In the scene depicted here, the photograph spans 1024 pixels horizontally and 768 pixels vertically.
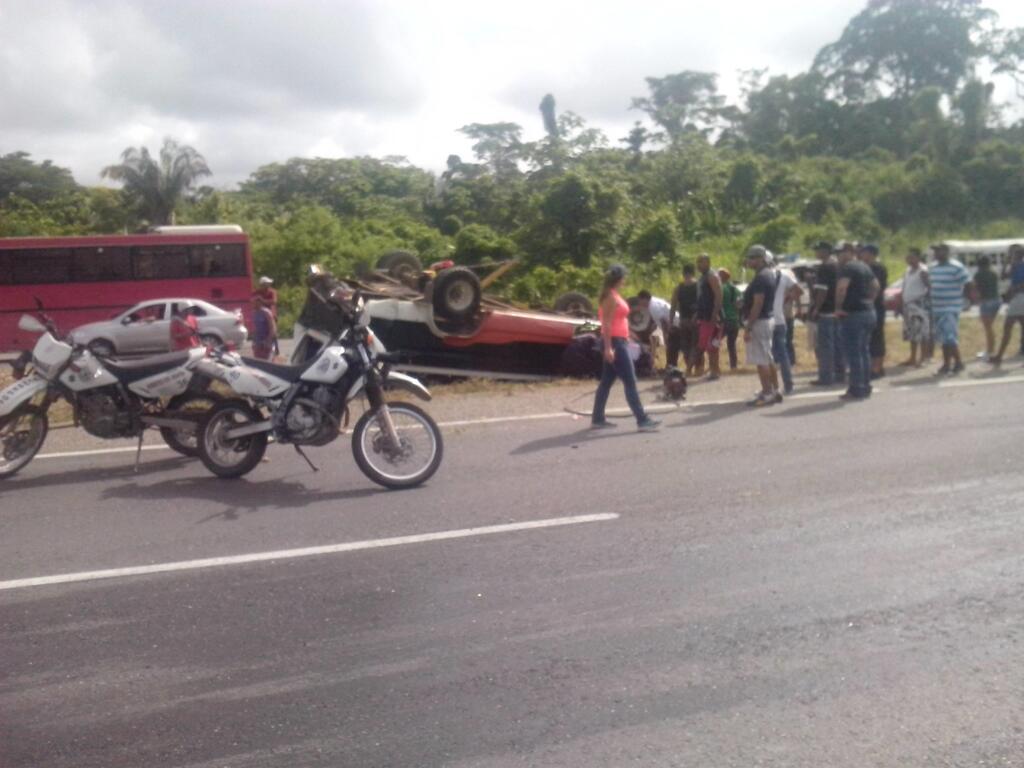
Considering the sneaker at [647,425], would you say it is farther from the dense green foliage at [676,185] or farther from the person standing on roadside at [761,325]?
the dense green foliage at [676,185]

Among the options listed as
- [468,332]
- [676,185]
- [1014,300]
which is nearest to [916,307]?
[1014,300]

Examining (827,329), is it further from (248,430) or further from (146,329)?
(146,329)

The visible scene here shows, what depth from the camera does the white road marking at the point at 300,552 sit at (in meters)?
6.34

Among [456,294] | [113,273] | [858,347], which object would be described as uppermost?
[113,273]

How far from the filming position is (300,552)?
673cm

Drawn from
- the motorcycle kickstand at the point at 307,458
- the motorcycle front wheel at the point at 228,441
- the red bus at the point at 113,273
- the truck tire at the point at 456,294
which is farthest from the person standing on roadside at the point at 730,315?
the red bus at the point at 113,273

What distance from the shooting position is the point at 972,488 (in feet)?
26.0

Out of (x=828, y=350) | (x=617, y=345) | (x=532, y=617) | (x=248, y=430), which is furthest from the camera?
(x=828, y=350)

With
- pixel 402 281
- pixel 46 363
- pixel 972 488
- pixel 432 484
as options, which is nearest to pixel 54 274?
pixel 402 281

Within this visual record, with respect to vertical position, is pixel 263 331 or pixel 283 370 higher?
pixel 263 331

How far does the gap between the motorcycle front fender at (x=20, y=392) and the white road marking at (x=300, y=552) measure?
2970mm

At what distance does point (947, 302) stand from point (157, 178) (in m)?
40.6

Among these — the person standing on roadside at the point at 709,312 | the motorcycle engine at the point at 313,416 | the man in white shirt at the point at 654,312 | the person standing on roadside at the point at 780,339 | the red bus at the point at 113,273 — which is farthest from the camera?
the red bus at the point at 113,273

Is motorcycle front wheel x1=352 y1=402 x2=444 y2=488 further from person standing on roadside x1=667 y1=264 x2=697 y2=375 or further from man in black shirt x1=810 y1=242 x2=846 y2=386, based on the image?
person standing on roadside x1=667 y1=264 x2=697 y2=375
